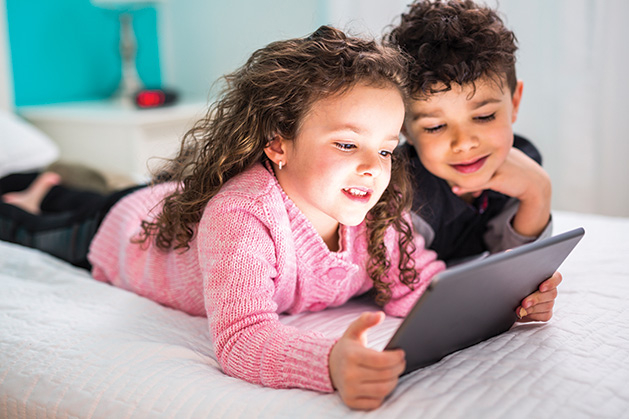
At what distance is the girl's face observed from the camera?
37.4 inches

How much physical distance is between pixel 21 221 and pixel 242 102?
0.83 metres

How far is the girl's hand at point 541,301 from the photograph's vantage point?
931 millimetres

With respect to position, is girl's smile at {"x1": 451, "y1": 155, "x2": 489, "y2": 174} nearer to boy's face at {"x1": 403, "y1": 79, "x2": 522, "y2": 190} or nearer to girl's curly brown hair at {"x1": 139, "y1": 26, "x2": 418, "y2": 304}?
boy's face at {"x1": 403, "y1": 79, "x2": 522, "y2": 190}

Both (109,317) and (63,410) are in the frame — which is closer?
(63,410)

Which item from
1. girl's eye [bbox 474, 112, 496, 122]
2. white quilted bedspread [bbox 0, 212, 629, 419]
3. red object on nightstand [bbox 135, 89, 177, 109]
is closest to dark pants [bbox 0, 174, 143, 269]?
white quilted bedspread [bbox 0, 212, 629, 419]

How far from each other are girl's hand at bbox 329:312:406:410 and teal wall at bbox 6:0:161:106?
2392 millimetres

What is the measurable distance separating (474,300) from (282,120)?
41 cm

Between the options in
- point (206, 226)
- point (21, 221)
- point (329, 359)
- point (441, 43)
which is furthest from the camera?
point (21, 221)

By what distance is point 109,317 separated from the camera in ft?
3.55

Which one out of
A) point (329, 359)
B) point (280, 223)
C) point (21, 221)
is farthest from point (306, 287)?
point (21, 221)

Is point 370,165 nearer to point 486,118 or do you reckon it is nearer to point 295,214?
point 295,214

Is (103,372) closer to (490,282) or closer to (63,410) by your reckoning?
(63,410)

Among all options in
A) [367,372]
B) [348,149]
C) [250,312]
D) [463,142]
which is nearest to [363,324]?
[367,372]

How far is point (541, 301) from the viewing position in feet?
3.06
